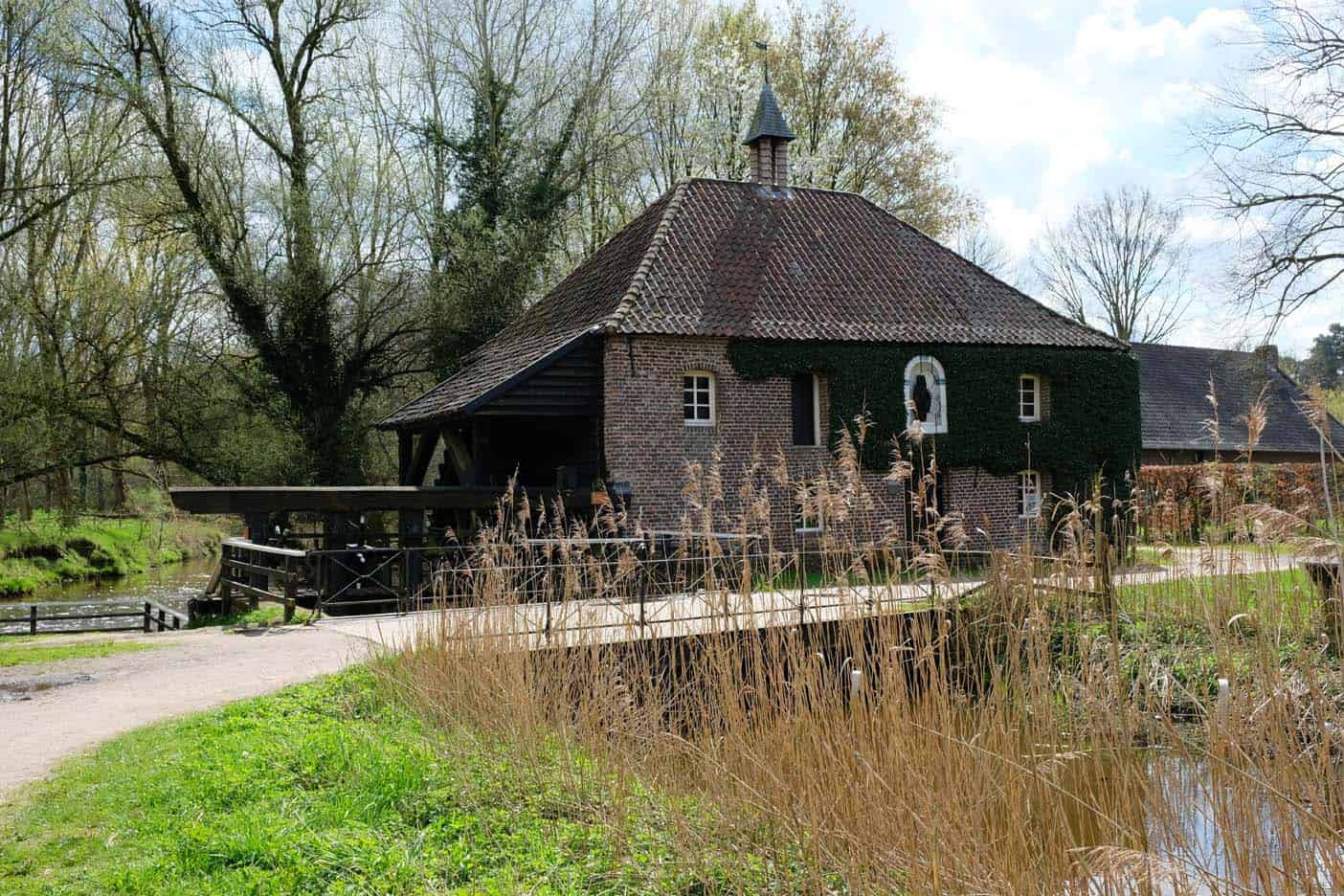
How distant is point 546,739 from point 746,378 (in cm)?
1266

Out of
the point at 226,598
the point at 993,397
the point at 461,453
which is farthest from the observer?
the point at 993,397

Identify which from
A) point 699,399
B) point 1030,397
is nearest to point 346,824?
point 699,399

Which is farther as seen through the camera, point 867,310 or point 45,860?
point 867,310

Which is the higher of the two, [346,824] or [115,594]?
[346,824]

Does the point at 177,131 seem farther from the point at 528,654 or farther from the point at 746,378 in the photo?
the point at 528,654

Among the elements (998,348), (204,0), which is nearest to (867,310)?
(998,348)

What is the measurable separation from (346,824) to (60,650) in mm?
7631

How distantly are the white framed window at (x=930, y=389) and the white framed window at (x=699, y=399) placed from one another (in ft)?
12.2

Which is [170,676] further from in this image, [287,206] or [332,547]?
[287,206]

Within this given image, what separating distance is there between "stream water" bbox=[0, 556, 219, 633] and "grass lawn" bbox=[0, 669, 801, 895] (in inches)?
459

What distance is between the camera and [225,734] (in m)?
6.79

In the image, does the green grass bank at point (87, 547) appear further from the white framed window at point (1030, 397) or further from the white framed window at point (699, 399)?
the white framed window at point (1030, 397)

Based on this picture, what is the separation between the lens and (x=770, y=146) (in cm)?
2217

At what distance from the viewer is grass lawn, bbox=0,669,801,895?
4.45m
